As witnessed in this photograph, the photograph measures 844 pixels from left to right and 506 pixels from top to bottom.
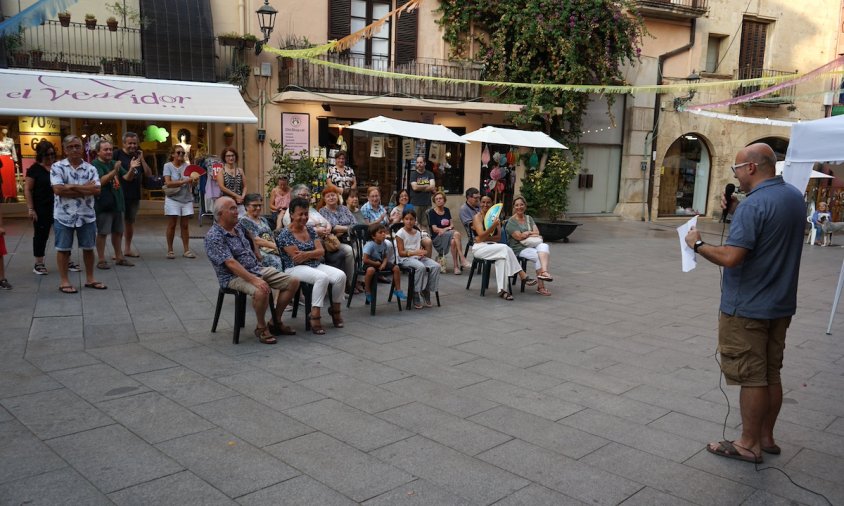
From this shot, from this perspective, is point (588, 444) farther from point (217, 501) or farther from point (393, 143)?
point (393, 143)

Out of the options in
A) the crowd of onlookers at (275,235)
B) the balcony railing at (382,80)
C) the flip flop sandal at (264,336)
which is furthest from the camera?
the balcony railing at (382,80)

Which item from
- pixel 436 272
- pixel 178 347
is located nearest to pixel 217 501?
pixel 178 347

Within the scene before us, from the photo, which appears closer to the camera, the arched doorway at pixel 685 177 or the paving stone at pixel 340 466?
the paving stone at pixel 340 466

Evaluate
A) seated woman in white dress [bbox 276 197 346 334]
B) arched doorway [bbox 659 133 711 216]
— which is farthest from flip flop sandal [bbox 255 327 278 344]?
arched doorway [bbox 659 133 711 216]

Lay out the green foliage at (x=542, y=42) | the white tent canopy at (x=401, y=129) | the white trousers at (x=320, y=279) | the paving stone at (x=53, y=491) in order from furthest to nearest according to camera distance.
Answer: the green foliage at (x=542, y=42)
the white tent canopy at (x=401, y=129)
the white trousers at (x=320, y=279)
the paving stone at (x=53, y=491)

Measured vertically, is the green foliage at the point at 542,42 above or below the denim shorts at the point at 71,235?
above

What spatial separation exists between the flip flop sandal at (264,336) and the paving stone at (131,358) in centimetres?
87

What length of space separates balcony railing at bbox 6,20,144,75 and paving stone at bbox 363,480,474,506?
39.8ft

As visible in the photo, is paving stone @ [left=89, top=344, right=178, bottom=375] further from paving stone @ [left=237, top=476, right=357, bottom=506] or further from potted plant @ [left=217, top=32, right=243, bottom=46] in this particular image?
potted plant @ [left=217, top=32, right=243, bottom=46]

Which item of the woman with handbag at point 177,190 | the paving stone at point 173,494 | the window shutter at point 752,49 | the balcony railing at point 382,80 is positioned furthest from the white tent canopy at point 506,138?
the window shutter at point 752,49

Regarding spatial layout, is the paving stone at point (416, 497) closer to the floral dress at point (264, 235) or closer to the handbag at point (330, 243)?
the floral dress at point (264, 235)

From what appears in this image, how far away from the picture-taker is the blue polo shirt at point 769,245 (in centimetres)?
350

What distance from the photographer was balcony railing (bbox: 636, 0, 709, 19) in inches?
715

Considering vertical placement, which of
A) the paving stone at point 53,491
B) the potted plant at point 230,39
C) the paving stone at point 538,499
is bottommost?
the paving stone at point 538,499
